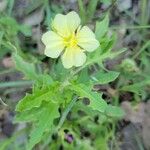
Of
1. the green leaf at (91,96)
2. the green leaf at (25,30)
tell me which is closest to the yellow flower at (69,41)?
the green leaf at (91,96)

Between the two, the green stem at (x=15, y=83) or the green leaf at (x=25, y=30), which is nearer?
the green stem at (x=15, y=83)

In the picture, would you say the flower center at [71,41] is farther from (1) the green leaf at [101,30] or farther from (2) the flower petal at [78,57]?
(1) the green leaf at [101,30]

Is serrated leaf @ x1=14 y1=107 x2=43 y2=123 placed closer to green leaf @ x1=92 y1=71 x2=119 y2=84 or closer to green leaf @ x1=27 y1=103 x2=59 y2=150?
green leaf @ x1=27 y1=103 x2=59 y2=150

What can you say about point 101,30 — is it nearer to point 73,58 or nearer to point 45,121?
point 73,58

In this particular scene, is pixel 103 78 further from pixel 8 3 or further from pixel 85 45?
pixel 8 3

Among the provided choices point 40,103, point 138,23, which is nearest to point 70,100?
point 40,103

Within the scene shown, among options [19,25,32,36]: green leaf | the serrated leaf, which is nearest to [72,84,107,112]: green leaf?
the serrated leaf

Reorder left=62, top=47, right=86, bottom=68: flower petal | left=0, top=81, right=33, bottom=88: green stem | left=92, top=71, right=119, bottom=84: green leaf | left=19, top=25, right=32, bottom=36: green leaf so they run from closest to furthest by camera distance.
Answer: left=62, top=47, right=86, bottom=68: flower petal < left=92, top=71, right=119, bottom=84: green leaf < left=0, top=81, right=33, bottom=88: green stem < left=19, top=25, right=32, bottom=36: green leaf

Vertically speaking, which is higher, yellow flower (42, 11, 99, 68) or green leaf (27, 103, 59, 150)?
yellow flower (42, 11, 99, 68)
